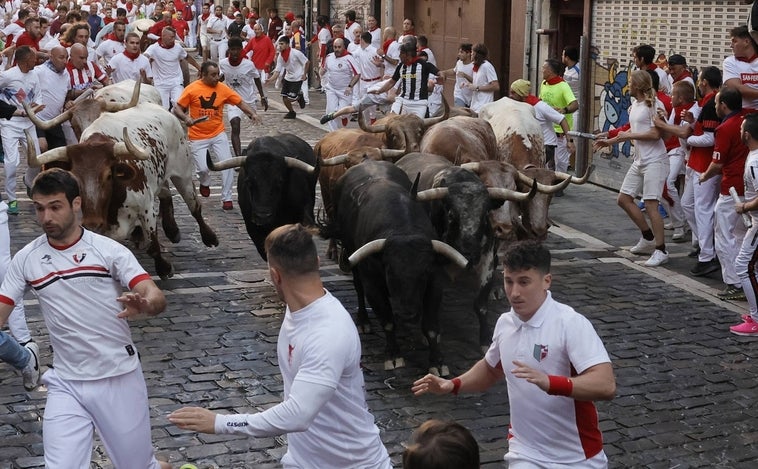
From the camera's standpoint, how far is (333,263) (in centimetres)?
1255

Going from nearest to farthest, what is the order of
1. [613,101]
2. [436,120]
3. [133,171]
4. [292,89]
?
[133,171]
[436,120]
[613,101]
[292,89]

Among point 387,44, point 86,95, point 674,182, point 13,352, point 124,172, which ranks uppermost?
point 387,44

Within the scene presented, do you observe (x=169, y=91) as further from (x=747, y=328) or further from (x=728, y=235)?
(x=747, y=328)

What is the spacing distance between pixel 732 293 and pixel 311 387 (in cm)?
758

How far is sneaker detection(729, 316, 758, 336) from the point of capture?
32.5 feet

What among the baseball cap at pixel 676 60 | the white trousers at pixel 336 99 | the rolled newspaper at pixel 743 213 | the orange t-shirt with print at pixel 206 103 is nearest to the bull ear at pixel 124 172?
the orange t-shirt with print at pixel 206 103

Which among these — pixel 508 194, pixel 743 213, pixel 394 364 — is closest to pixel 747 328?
pixel 743 213

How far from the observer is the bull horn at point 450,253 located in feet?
28.7

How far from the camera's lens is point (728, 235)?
1091 centimetres

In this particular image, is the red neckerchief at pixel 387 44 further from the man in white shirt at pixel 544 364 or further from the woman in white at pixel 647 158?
the man in white shirt at pixel 544 364

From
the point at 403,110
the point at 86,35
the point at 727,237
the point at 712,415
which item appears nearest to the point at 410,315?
the point at 712,415

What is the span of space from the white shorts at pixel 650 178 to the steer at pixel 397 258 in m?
3.80

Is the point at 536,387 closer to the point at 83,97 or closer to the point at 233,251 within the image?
the point at 233,251

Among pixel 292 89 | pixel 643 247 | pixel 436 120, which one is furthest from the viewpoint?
pixel 292 89
